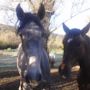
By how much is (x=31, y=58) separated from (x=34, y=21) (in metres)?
0.95

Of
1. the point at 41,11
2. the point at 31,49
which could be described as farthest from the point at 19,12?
the point at 31,49

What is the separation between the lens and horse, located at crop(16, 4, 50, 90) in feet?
17.7

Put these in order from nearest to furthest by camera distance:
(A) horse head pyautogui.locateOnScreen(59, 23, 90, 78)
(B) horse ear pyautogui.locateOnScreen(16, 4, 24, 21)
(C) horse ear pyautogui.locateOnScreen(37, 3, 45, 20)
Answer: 1. (B) horse ear pyautogui.locateOnScreen(16, 4, 24, 21)
2. (C) horse ear pyautogui.locateOnScreen(37, 3, 45, 20)
3. (A) horse head pyautogui.locateOnScreen(59, 23, 90, 78)

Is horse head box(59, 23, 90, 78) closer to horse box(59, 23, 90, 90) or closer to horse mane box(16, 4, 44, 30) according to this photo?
horse box(59, 23, 90, 90)

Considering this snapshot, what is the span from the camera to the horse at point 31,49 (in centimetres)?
539

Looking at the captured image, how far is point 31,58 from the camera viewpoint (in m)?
5.54

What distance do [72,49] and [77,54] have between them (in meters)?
0.21

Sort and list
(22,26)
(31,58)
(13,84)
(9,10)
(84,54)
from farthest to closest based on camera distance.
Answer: (9,10), (13,84), (84,54), (22,26), (31,58)

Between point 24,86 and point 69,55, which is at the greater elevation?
point 69,55

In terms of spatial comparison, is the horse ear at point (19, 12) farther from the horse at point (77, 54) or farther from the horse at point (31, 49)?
the horse at point (77, 54)

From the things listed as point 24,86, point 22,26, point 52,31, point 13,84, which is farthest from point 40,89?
point 52,31

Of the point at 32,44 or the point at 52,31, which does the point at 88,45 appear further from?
the point at 52,31

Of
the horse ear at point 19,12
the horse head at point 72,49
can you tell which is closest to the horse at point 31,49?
the horse ear at point 19,12

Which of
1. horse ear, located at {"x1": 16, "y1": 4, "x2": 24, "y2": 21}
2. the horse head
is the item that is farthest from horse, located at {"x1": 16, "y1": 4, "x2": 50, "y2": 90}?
the horse head
